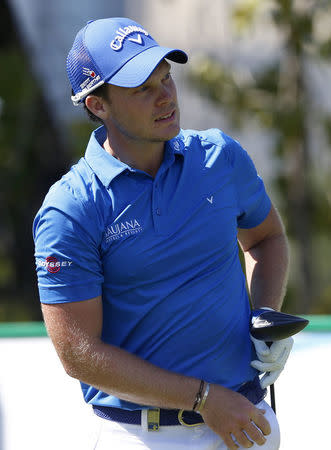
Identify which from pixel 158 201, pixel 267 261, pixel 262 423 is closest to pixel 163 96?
pixel 158 201

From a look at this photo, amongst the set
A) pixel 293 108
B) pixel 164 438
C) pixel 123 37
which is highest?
pixel 123 37

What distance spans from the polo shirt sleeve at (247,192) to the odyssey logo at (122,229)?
37 cm

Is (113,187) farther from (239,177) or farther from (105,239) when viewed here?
(239,177)

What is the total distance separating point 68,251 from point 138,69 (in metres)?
0.50

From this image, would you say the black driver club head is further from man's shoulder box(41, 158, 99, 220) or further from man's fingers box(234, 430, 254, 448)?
man's shoulder box(41, 158, 99, 220)

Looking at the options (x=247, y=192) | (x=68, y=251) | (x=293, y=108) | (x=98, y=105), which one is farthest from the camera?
(x=293, y=108)

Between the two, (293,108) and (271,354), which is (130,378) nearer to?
(271,354)

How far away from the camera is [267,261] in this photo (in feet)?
7.96

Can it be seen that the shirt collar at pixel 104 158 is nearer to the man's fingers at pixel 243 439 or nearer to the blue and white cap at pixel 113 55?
the blue and white cap at pixel 113 55

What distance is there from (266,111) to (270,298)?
5.72m

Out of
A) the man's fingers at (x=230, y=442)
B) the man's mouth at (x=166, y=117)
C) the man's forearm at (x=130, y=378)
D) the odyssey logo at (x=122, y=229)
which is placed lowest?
the man's fingers at (x=230, y=442)

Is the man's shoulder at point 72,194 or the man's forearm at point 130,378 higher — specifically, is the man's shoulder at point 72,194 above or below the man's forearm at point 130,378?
above

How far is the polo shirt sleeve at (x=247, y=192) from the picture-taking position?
227 cm

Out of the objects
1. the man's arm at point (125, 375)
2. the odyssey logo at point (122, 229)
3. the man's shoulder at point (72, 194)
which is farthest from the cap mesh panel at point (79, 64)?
the man's arm at point (125, 375)
